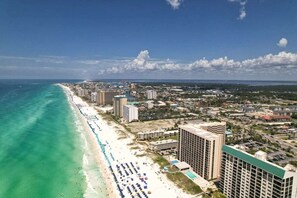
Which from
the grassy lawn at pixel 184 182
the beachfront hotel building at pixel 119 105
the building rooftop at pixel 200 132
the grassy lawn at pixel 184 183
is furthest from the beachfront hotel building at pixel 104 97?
the grassy lawn at pixel 184 183

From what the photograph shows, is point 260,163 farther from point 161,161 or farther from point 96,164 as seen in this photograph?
point 96,164

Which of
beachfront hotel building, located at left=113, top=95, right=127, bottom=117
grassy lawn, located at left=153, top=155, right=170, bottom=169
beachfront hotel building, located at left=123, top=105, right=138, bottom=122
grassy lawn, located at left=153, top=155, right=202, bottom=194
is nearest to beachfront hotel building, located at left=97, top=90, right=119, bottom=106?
beachfront hotel building, located at left=113, top=95, right=127, bottom=117

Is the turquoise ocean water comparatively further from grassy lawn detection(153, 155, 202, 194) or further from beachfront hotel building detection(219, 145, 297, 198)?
beachfront hotel building detection(219, 145, 297, 198)

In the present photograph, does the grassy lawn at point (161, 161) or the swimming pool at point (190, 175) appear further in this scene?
the grassy lawn at point (161, 161)

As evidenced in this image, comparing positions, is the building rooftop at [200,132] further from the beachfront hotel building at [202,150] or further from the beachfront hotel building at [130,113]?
the beachfront hotel building at [130,113]

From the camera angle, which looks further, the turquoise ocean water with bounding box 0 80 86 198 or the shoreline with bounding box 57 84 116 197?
the turquoise ocean water with bounding box 0 80 86 198

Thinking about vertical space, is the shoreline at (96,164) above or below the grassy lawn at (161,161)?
below

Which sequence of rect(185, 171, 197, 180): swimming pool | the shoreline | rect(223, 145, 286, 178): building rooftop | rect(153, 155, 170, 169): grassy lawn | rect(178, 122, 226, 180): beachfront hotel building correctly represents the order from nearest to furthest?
rect(223, 145, 286, 178): building rooftop
the shoreline
rect(178, 122, 226, 180): beachfront hotel building
rect(185, 171, 197, 180): swimming pool
rect(153, 155, 170, 169): grassy lawn
